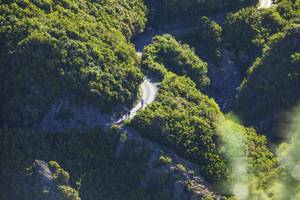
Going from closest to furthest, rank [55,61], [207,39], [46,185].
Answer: [46,185]
[55,61]
[207,39]

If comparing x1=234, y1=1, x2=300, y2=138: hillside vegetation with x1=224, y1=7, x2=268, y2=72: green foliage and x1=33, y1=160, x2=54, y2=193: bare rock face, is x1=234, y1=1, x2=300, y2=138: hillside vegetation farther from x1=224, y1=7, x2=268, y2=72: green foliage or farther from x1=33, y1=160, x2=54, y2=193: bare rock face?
x1=33, y1=160, x2=54, y2=193: bare rock face

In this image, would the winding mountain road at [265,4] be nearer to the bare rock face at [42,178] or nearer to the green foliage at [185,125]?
the green foliage at [185,125]

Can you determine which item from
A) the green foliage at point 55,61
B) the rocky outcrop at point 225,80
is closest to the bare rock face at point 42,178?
the green foliage at point 55,61

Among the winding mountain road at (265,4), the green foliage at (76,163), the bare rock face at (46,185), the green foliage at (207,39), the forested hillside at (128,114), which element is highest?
the winding mountain road at (265,4)

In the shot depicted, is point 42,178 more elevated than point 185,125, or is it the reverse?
point 185,125

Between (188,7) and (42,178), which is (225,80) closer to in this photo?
(188,7)

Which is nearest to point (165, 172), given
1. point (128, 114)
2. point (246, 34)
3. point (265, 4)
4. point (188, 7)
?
point (128, 114)
